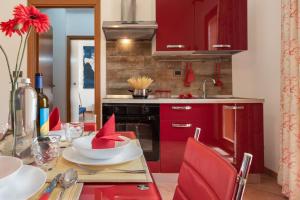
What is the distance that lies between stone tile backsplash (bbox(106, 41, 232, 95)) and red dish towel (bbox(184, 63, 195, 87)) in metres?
0.04

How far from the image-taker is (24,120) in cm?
92

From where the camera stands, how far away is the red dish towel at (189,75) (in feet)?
11.2

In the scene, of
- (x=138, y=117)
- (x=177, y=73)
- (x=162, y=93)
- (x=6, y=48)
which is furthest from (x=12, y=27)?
(x=6, y=48)

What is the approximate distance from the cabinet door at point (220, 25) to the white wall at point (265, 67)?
32 cm

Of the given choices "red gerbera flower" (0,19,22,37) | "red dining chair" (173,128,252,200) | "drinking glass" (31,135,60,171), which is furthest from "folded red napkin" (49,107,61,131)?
"red dining chair" (173,128,252,200)

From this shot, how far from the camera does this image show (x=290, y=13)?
7.63 ft

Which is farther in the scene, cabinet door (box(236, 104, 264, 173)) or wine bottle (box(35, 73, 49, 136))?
cabinet door (box(236, 104, 264, 173))

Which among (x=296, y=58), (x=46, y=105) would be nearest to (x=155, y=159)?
(x=296, y=58)

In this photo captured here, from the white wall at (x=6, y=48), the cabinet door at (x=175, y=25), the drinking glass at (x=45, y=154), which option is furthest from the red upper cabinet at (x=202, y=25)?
the drinking glass at (x=45, y=154)

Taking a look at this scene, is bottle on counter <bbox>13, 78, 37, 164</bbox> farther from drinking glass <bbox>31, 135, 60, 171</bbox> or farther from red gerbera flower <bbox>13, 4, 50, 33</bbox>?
red gerbera flower <bbox>13, 4, 50, 33</bbox>

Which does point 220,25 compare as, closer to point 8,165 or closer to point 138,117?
point 138,117

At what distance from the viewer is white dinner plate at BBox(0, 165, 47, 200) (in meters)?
0.58

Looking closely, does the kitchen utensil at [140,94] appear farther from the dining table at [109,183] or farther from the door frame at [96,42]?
the dining table at [109,183]

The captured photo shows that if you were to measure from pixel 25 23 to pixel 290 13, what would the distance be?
229 centimetres
